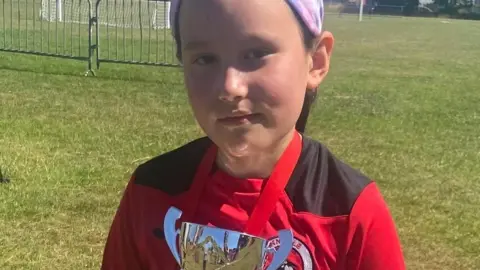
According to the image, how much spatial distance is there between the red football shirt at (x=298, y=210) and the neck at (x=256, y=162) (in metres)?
0.02

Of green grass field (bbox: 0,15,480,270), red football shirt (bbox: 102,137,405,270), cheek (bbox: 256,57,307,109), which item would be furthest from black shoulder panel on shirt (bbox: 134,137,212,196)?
green grass field (bbox: 0,15,480,270)

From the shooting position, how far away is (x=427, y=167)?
6477mm

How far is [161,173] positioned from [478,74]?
45.4ft

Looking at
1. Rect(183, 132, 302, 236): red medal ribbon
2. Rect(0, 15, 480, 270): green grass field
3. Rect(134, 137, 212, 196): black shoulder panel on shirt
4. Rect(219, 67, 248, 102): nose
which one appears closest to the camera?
Rect(219, 67, 248, 102): nose

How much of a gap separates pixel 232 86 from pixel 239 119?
7 cm

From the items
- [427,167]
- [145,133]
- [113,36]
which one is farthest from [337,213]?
[113,36]

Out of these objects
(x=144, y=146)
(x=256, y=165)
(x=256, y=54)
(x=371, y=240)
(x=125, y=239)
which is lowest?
(x=144, y=146)

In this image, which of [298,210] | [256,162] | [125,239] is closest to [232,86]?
[256,162]

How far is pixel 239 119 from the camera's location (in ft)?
4.63

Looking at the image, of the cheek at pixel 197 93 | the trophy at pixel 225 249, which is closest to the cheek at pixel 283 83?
the cheek at pixel 197 93

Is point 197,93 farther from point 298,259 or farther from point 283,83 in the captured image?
point 298,259

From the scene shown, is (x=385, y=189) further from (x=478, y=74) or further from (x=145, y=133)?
(x=478, y=74)

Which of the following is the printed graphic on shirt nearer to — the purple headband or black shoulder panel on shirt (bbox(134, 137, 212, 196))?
black shoulder panel on shirt (bbox(134, 137, 212, 196))

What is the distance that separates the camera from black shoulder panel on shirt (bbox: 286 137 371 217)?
5.14ft
